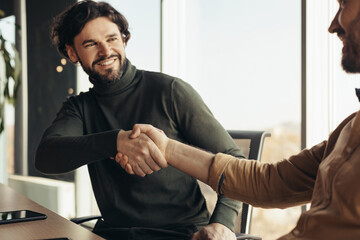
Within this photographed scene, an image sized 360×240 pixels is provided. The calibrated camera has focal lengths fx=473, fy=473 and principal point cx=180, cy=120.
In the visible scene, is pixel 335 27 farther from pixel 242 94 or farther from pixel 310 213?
pixel 242 94

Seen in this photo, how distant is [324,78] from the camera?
2621mm

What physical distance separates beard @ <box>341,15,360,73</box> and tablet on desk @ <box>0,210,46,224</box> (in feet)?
3.22

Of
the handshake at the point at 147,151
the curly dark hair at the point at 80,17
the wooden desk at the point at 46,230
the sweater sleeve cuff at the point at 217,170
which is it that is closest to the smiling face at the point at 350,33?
the sweater sleeve cuff at the point at 217,170

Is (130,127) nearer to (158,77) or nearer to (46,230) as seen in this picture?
(158,77)

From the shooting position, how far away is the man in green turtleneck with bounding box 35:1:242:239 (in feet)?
5.78

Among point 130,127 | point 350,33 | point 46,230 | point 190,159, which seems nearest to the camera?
point 350,33

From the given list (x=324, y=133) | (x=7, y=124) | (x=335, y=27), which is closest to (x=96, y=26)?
(x=335, y=27)

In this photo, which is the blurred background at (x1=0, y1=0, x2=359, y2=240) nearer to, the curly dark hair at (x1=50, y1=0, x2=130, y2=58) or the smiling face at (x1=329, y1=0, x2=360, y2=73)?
the curly dark hair at (x1=50, y1=0, x2=130, y2=58)

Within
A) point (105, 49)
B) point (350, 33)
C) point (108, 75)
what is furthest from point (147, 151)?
point (350, 33)

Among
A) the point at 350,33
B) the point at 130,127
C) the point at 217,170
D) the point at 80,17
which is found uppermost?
the point at 80,17

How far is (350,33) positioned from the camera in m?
1.16

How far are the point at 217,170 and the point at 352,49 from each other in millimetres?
561

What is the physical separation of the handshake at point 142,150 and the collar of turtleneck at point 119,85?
1.12ft

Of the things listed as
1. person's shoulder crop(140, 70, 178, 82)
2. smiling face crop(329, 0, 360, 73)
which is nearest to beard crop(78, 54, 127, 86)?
person's shoulder crop(140, 70, 178, 82)
